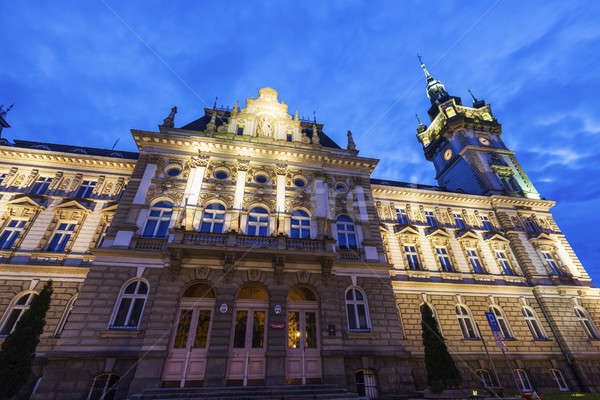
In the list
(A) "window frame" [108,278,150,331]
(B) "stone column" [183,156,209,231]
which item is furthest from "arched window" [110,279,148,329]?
(B) "stone column" [183,156,209,231]

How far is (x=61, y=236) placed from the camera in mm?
19750

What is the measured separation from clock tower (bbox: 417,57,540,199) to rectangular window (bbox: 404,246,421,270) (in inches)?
486

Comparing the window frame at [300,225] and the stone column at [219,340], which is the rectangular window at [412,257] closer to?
the window frame at [300,225]

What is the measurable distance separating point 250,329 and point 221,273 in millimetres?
3669

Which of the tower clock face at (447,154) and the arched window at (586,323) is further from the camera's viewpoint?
the tower clock face at (447,154)

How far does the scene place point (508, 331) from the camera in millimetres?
21234

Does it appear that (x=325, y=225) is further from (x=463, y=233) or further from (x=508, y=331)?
(x=508, y=331)

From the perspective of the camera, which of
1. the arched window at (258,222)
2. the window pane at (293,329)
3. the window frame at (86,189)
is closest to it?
the window pane at (293,329)

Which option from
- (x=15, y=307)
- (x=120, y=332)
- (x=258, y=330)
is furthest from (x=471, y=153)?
(x=15, y=307)

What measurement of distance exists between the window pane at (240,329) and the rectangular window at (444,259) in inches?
688

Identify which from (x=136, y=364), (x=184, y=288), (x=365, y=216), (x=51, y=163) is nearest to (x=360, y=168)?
(x=365, y=216)

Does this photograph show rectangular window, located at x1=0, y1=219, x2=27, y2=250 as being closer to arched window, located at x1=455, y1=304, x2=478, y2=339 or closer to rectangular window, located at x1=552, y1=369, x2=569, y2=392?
arched window, located at x1=455, y1=304, x2=478, y2=339

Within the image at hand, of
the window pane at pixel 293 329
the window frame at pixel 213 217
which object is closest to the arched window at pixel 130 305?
the window frame at pixel 213 217

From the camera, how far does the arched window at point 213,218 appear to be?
18.3 meters
